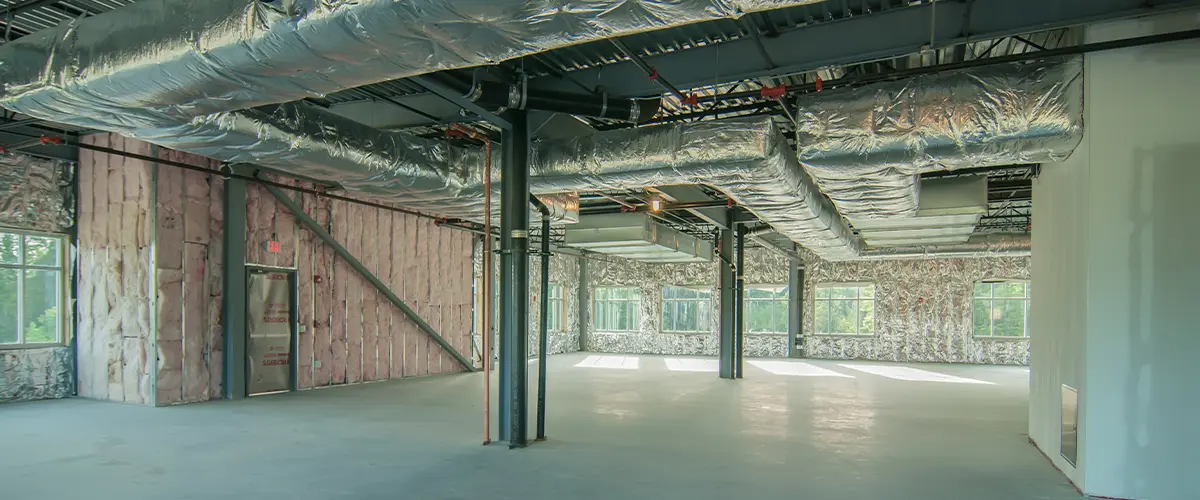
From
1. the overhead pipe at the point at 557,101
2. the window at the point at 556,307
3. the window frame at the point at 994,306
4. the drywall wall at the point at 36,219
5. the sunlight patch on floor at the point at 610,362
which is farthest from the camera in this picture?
the window at the point at 556,307

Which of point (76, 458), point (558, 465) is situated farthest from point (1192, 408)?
point (76, 458)

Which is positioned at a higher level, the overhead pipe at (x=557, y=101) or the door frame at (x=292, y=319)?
the overhead pipe at (x=557, y=101)

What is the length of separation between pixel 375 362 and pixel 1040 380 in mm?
8925

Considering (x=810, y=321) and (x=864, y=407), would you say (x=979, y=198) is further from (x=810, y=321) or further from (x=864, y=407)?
(x=810, y=321)

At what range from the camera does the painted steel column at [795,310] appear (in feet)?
59.3

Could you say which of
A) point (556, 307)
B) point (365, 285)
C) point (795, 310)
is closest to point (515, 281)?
point (365, 285)

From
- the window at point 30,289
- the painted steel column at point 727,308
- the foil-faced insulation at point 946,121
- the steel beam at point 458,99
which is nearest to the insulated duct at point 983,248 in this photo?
the painted steel column at point 727,308

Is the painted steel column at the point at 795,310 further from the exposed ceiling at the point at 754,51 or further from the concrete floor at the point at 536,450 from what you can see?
the exposed ceiling at the point at 754,51

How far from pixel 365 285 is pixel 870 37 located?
27.5 feet

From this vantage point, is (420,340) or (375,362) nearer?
(375,362)

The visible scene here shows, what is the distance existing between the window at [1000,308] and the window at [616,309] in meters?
8.90

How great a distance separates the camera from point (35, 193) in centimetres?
821

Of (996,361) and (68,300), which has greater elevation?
(68,300)

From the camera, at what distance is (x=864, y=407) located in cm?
884
